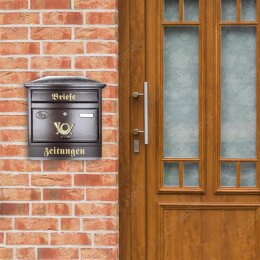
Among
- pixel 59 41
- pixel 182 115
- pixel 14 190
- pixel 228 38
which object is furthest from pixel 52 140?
pixel 228 38

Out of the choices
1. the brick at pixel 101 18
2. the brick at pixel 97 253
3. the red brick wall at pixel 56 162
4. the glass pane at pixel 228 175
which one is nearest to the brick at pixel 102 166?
the red brick wall at pixel 56 162

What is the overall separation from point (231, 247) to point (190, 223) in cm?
31

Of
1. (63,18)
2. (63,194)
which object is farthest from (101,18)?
(63,194)

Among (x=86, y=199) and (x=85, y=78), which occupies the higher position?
(x=85, y=78)

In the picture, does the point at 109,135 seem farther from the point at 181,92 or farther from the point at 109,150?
the point at 181,92

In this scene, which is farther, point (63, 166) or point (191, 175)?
point (191, 175)

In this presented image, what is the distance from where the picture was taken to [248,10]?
3775mm

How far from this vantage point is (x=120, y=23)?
3.79 meters

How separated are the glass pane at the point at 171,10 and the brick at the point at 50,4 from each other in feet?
2.14

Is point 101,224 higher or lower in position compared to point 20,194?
lower

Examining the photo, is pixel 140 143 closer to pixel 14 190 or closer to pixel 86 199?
pixel 86 199

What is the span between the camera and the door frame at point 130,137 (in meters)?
3.79

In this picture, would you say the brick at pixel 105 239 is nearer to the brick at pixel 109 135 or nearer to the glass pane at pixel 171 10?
the brick at pixel 109 135

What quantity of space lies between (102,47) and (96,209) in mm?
1008
